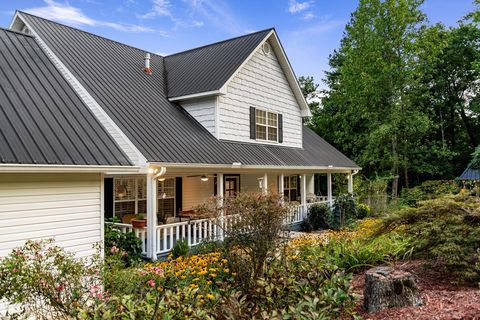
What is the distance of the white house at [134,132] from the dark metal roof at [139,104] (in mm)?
54

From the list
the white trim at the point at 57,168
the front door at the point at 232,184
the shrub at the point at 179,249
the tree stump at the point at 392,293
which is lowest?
the shrub at the point at 179,249

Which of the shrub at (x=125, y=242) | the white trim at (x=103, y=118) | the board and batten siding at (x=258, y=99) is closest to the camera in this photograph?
the shrub at (x=125, y=242)

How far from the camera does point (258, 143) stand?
52.1ft

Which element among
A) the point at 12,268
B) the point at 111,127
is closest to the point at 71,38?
the point at 111,127


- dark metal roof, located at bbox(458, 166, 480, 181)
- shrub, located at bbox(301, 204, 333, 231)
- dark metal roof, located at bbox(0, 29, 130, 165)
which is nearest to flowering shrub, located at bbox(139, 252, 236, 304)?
dark metal roof, located at bbox(0, 29, 130, 165)

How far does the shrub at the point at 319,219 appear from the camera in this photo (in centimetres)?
1703

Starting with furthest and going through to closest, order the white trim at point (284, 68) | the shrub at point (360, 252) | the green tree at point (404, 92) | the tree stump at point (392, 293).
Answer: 1. the green tree at point (404, 92)
2. the white trim at point (284, 68)
3. the shrub at point (360, 252)
4. the tree stump at point (392, 293)

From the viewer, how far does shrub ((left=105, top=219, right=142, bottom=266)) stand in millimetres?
9406

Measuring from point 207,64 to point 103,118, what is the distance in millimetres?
6253

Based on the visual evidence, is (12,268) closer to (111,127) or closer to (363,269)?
(363,269)

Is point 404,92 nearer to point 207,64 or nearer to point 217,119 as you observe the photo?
point 207,64

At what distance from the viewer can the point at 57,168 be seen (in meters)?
6.71

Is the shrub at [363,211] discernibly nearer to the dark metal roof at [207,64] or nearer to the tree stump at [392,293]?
the dark metal roof at [207,64]

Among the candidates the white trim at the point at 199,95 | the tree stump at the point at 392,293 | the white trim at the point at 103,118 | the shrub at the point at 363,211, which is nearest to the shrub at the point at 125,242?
the white trim at the point at 103,118
